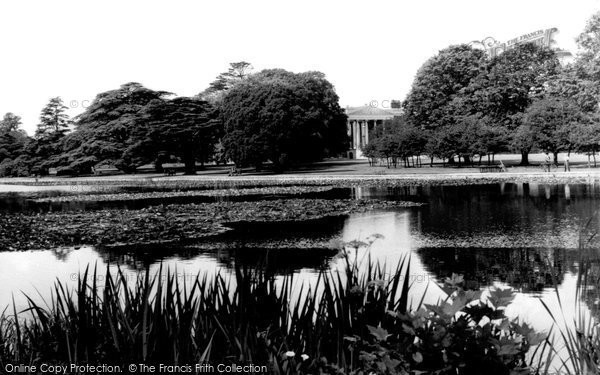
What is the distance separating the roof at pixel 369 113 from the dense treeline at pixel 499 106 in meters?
36.1

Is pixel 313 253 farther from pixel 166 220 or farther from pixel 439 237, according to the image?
pixel 166 220

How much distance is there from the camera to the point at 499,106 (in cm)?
5956

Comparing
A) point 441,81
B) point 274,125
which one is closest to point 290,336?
point 274,125

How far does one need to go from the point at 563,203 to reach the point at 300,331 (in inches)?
825

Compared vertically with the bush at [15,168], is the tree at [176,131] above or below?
above

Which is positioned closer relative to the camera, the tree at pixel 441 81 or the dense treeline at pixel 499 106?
the dense treeline at pixel 499 106

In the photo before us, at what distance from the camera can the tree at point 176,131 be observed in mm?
63875

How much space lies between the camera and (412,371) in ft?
12.6

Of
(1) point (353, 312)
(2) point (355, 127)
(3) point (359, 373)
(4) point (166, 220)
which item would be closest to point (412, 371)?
(3) point (359, 373)

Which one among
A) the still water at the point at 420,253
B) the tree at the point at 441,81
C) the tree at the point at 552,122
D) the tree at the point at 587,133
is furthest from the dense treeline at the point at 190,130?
the still water at the point at 420,253

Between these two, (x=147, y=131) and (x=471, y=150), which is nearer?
(x=471, y=150)

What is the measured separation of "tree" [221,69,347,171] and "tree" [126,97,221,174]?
2308mm

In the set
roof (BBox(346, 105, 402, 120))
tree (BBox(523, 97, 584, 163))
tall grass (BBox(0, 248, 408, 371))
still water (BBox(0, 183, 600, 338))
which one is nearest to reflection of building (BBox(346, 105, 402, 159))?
roof (BBox(346, 105, 402, 120))

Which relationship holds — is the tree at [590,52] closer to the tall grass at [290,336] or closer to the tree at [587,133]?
the tree at [587,133]
